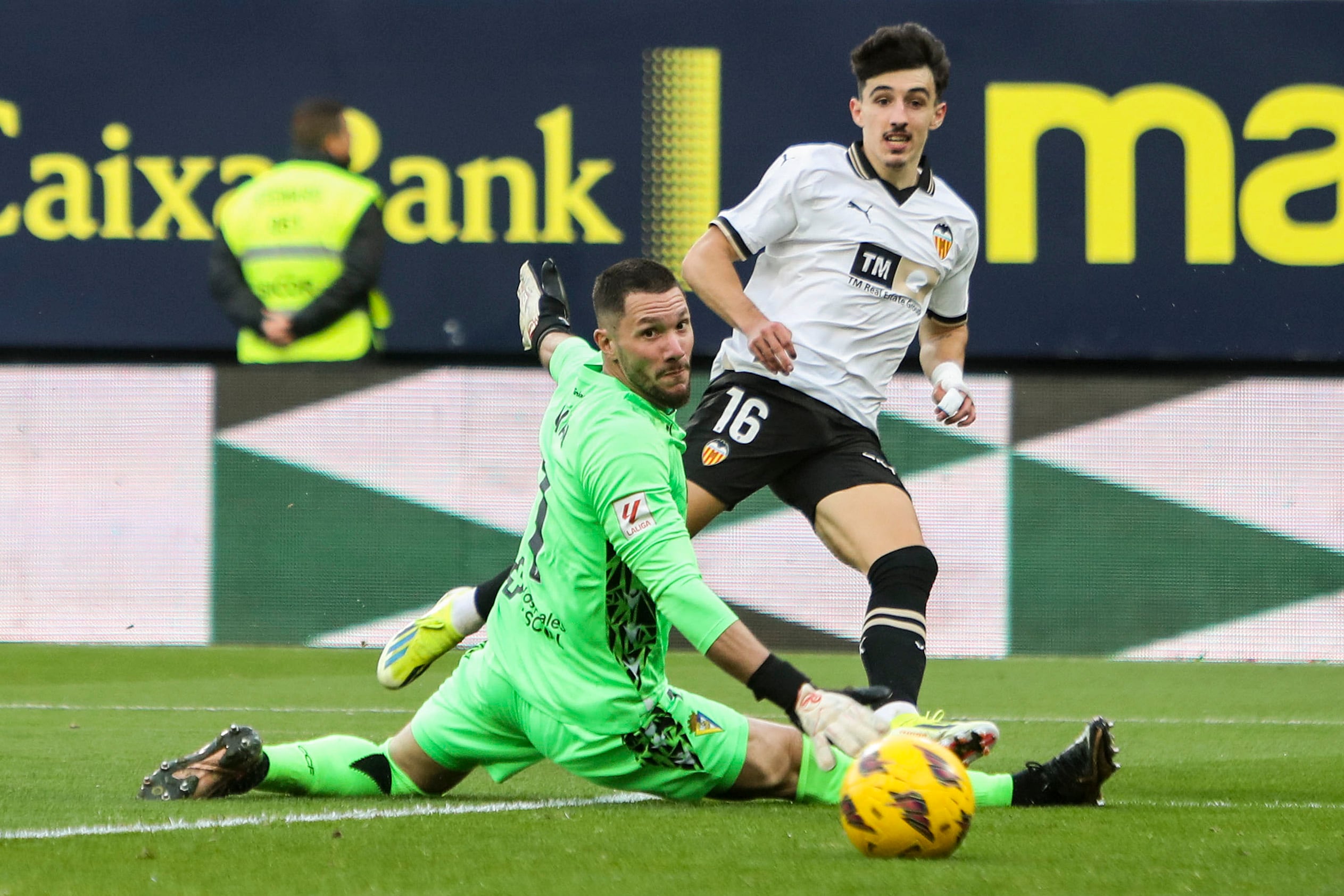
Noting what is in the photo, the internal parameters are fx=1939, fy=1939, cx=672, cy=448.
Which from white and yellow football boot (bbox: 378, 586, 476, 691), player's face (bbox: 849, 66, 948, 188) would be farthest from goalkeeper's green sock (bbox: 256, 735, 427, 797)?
player's face (bbox: 849, 66, 948, 188)

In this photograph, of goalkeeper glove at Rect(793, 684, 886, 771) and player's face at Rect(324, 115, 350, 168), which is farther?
player's face at Rect(324, 115, 350, 168)

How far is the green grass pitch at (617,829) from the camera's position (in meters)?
3.29

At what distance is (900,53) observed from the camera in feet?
16.7

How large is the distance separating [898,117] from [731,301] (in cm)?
67

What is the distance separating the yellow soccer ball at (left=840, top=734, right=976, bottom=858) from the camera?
357 centimetres

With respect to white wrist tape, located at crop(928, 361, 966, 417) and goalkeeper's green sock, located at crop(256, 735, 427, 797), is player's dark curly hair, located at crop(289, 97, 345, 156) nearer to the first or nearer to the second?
white wrist tape, located at crop(928, 361, 966, 417)

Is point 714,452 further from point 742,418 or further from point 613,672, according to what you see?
point 613,672

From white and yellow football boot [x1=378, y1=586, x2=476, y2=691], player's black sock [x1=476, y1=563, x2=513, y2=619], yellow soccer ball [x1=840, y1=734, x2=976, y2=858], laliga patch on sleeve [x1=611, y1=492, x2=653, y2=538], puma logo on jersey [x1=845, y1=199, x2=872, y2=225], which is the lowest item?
yellow soccer ball [x1=840, y1=734, x2=976, y2=858]

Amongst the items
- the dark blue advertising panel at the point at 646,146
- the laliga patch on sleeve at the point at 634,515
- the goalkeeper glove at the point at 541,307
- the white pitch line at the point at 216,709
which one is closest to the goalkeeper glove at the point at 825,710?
the laliga patch on sleeve at the point at 634,515

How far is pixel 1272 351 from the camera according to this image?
30.8 feet

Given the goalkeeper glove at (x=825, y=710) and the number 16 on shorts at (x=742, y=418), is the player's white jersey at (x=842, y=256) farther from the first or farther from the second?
the goalkeeper glove at (x=825, y=710)

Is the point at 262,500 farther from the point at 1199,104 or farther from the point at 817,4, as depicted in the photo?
the point at 1199,104

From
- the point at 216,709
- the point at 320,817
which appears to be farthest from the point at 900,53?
the point at 216,709

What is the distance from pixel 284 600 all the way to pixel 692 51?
3.35 metres
